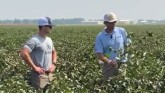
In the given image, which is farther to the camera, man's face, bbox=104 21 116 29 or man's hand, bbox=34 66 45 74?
man's face, bbox=104 21 116 29

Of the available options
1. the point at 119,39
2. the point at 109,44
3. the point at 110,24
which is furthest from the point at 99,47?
the point at 110,24

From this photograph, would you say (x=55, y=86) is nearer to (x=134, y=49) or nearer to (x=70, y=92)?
(x=70, y=92)

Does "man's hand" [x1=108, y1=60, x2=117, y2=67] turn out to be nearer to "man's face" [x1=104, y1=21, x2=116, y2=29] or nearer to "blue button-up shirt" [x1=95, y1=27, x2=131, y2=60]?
"blue button-up shirt" [x1=95, y1=27, x2=131, y2=60]

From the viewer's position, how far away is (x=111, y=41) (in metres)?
7.16

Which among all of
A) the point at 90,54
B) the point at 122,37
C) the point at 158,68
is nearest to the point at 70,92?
the point at 158,68

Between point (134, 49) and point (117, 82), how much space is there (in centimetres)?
79

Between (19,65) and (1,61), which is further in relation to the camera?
(1,61)

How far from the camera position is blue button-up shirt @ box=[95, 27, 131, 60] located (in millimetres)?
7113

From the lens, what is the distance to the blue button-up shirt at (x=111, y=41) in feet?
23.3

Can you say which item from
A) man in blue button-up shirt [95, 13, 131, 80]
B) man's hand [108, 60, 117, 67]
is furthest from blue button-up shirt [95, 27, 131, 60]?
man's hand [108, 60, 117, 67]

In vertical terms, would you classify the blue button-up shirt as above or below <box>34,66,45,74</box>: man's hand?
above

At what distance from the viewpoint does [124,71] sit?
590 centimetres

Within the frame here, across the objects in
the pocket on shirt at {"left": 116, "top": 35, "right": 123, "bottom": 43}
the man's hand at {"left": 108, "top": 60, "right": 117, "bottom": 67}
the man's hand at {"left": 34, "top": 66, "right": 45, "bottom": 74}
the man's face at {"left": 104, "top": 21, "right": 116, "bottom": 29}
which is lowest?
the man's hand at {"left": 34, "top": 66, "right": 45, "bottom": 74}

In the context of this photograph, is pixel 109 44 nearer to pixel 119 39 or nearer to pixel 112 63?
pixel 119 39
